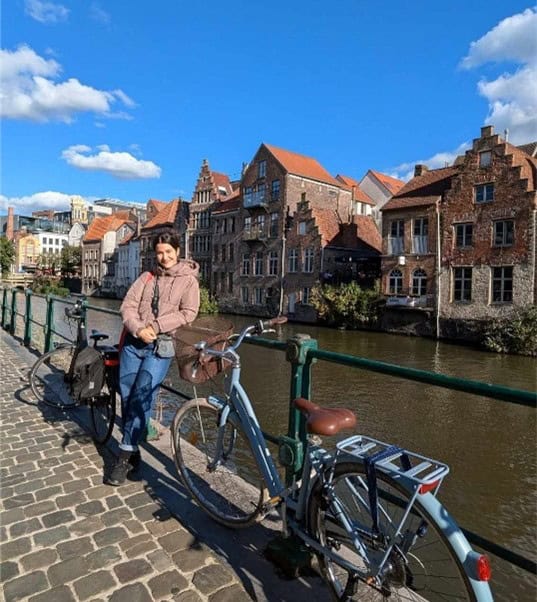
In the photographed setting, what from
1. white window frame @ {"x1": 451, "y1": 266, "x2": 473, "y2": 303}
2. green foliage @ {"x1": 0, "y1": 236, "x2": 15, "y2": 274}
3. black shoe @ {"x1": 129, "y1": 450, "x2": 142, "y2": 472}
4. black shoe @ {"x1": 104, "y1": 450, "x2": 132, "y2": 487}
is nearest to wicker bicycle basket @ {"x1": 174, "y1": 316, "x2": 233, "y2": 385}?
black shoe @ {"x1": 104, "y1": 450, "x2": 132, "y2": 487}

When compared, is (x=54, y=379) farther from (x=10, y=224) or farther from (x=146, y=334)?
(x=10, y=224)

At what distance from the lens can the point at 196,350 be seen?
294 cm

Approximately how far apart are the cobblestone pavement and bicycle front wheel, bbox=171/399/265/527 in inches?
10.2

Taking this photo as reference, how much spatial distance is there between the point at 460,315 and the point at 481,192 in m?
6.75

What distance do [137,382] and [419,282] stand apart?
2549 centimetres

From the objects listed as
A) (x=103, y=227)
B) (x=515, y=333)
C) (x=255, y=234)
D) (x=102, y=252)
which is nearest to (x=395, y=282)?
(x=515, y=333)

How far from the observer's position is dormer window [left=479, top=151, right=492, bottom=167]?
80.0ft

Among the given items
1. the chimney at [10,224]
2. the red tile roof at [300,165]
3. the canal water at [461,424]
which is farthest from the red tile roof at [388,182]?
the chimney at [10,224]

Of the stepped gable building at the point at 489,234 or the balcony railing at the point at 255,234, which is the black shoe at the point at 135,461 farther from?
the balcony railing at the point at 255,234

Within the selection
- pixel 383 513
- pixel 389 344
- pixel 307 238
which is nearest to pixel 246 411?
pixel 383 513

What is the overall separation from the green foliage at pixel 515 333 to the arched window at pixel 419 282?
15.4 feet

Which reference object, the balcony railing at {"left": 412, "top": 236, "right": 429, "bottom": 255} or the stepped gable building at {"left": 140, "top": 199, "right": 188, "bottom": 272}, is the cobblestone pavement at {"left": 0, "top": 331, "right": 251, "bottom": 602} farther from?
the stepped gable building at {"left": 140, "top": 199, "right": 188, "bottom": 272}

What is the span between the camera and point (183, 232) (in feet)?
158

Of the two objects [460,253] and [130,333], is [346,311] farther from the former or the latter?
[130,333]
